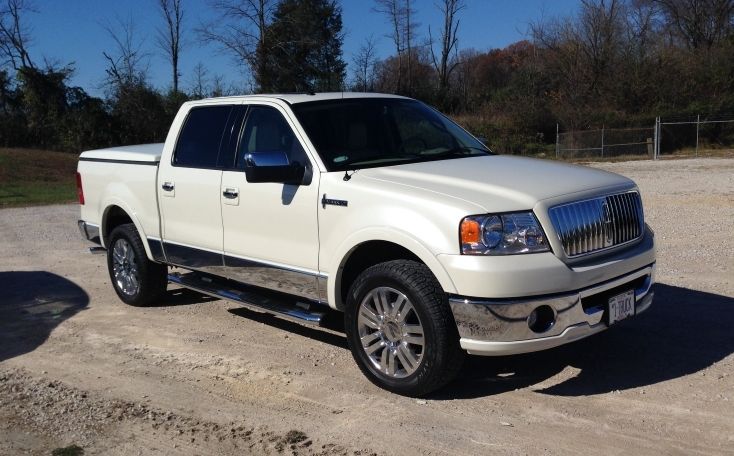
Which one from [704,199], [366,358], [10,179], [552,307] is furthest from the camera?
[10,179]

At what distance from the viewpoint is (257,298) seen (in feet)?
19.7

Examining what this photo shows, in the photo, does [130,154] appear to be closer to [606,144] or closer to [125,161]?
[125,161]

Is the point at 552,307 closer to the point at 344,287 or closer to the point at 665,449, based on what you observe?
the point at 665,449

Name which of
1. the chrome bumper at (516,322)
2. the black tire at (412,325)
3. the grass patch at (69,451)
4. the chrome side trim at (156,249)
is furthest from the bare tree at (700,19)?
the grass patch at (69,451)

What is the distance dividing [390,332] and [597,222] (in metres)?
1.51

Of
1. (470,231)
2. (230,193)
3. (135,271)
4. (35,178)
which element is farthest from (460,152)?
(35,178)

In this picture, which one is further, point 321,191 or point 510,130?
point 510,130

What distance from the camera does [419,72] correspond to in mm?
51625

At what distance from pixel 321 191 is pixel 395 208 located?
0.73 meters

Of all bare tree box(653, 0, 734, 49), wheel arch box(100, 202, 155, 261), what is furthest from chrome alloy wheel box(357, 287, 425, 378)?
bare tree box(653, 0, 734, 49)

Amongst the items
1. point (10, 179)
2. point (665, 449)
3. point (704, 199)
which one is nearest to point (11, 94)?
point (10, 179)

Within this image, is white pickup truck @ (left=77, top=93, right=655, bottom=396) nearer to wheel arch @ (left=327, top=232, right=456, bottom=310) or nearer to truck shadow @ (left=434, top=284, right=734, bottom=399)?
wheel arch @ (left=327, top=232, right=456, bottom=310)

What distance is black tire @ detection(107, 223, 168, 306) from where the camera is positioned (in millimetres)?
7215

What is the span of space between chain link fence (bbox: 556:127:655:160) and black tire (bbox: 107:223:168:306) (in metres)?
28.3
